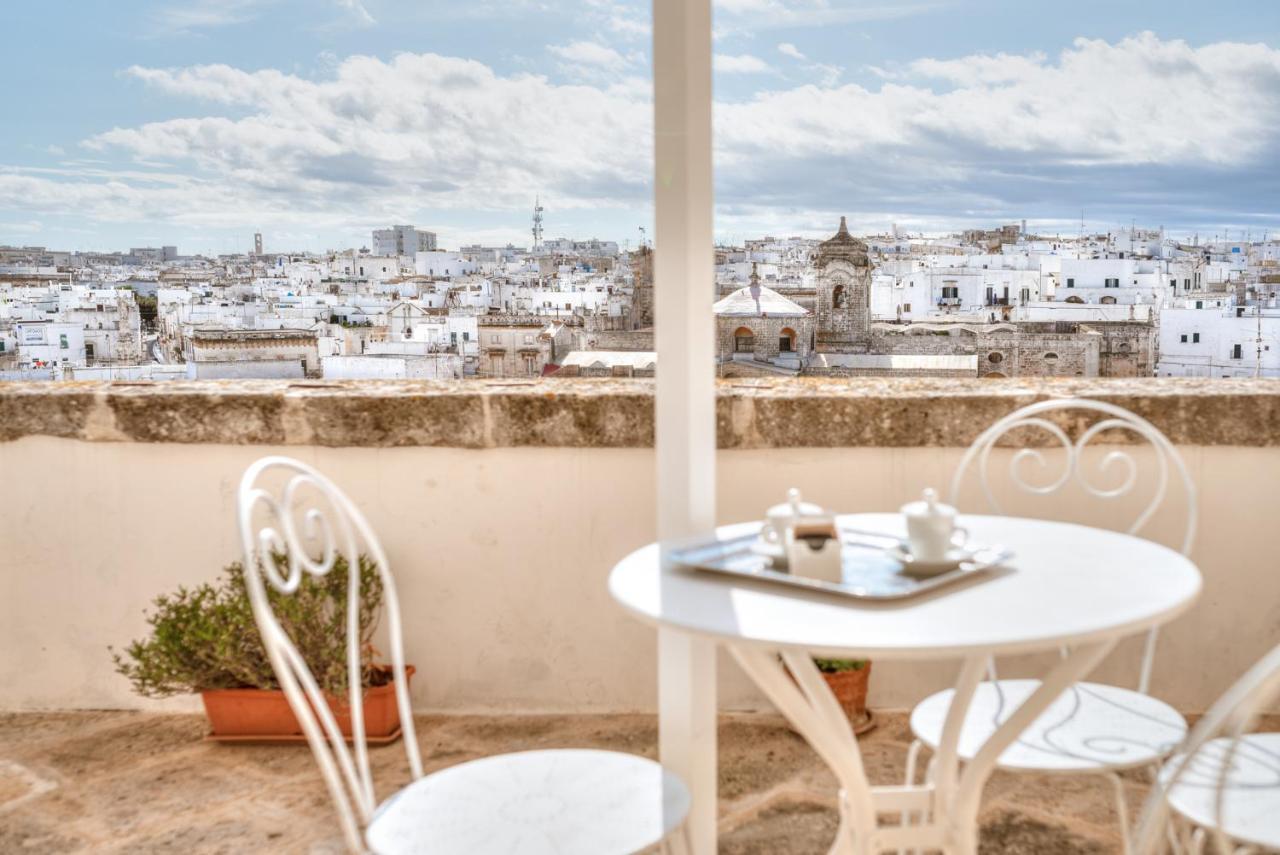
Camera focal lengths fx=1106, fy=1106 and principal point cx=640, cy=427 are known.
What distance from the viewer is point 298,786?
2.30 m

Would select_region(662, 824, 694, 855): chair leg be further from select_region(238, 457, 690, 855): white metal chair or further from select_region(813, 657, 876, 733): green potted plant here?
select_region(813, 657, 876, 733): green potted plant

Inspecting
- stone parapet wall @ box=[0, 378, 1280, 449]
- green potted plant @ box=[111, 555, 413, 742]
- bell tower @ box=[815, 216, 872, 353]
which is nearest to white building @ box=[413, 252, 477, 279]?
bell tower @ box=[815, 216, 872, 353]

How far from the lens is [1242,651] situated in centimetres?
250

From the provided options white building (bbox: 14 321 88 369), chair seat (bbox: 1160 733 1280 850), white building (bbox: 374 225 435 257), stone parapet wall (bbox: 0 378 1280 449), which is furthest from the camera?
white building (bbox: 374 225 435 257)

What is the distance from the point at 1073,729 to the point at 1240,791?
0.88ft

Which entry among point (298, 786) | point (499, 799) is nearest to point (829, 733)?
point (499, 799)

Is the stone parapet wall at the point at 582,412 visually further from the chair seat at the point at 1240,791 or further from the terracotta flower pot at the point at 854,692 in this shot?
the chair seat at the point at 1240,791

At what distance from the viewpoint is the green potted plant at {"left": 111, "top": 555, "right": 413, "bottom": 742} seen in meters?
2.43

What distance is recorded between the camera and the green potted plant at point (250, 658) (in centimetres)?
243

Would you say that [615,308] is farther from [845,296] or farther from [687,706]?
[687,706]

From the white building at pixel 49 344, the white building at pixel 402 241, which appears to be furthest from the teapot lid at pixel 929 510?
the white building at pixel 402 241

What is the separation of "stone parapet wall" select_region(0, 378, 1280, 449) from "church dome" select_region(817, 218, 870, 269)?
486 centimetres

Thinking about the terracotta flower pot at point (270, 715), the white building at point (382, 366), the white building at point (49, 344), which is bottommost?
the terracotta flower pot at point (270, 715)

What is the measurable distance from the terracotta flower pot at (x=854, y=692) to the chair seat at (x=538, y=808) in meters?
1.06
